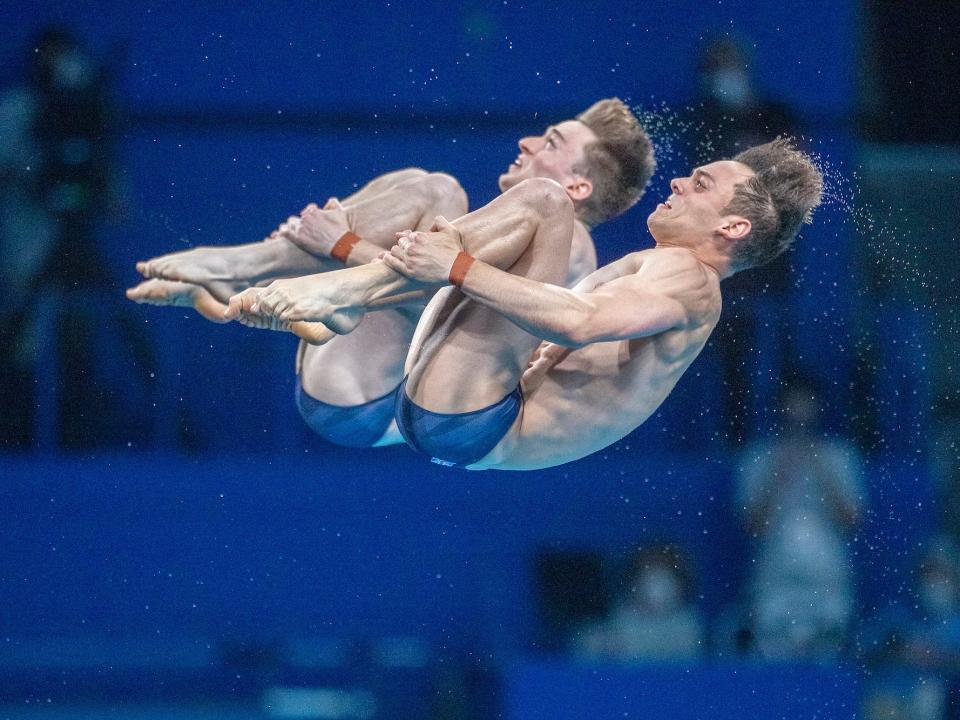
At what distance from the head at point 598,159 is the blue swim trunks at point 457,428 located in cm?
60

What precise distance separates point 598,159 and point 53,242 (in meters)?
2.49

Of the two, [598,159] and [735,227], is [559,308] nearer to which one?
[735,227]

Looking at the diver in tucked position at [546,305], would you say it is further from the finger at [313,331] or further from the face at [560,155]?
the face at [560,155]

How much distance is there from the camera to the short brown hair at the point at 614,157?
2.96 m

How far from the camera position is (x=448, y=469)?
478cm

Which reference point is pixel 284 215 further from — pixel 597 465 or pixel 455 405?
pixel 455 405

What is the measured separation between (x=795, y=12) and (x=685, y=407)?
158 cm

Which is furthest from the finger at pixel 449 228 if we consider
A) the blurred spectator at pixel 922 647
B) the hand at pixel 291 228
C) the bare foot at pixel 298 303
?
the blurred spectator at pixel 922 647

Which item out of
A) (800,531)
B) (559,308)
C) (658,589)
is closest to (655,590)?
Answer: (658,589)

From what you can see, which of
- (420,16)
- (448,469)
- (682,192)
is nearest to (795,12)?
(420,16)

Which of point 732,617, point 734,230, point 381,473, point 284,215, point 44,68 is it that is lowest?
point 732,617

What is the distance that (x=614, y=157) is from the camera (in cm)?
296

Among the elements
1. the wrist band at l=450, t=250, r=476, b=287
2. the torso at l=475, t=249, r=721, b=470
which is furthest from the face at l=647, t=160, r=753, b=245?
the wrist band at l=450, t=250, r=476, b=287

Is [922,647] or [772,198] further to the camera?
[922,647]
